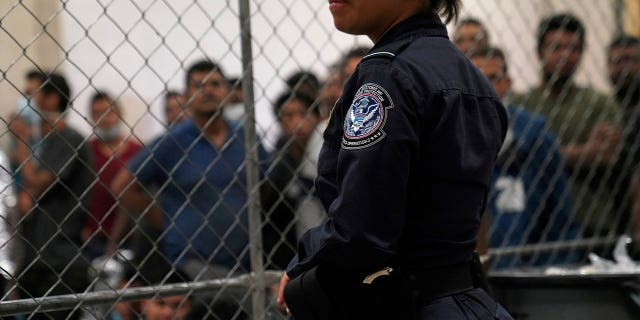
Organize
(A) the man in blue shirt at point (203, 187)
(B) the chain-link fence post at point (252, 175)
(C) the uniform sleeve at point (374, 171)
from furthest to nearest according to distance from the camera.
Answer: (A) the man in blue shirt at point (203, 187) → (B) the chain-link fence post at point (252, 175) → (C) the uniform sleeve at point (374, 171)

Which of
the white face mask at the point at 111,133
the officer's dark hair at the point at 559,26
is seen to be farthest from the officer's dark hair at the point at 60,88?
the officer's dark hair at the point at 559,26

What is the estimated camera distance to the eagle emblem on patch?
1782 millimetres

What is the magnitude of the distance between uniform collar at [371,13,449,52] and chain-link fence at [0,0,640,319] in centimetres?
75

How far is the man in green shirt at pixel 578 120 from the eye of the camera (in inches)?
159

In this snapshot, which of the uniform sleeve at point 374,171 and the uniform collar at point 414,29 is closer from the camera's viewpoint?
the uniform sleeve at point 374,171

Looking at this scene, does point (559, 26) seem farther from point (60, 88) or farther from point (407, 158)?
point (407, 158)

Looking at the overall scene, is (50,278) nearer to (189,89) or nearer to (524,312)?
(189,89)

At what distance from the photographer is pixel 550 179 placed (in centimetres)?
393

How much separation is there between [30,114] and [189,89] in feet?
2.18

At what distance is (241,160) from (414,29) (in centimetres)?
143

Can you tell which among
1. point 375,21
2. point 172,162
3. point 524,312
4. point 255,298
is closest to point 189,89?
point 172,162

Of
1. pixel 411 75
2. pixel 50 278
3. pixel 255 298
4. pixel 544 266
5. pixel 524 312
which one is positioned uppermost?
pixel 411 75

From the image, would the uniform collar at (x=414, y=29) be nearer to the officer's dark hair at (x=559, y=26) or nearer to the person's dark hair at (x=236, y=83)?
the person's dark hair at (x=236, y=83)

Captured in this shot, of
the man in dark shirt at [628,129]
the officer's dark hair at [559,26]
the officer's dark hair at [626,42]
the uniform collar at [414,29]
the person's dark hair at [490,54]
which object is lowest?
the man in dark shirt at [628,129]
